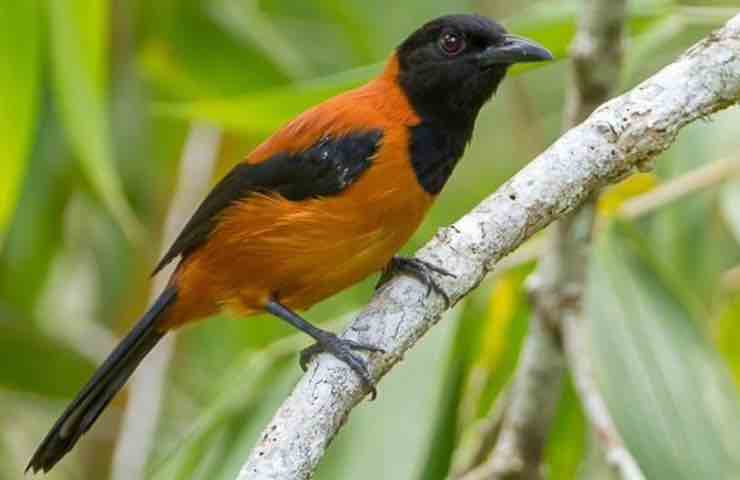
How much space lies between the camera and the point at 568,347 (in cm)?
383

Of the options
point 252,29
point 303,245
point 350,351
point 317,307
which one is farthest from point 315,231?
point 252,29

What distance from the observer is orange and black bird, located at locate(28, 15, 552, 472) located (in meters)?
3.82

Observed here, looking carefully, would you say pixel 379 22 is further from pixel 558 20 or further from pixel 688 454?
pixel 688 454

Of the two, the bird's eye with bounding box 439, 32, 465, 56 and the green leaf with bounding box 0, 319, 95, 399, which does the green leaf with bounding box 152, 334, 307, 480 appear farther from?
the green leaf with bounding box 0, 319, 95, 399

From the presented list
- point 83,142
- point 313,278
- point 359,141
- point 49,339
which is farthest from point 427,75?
point 49,339

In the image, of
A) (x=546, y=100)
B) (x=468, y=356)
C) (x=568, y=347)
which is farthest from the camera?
(x=546, y=100)

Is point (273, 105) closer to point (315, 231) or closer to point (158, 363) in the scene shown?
point (315, 231)

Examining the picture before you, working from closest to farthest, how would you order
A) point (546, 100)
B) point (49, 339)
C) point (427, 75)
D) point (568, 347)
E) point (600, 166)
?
point (600, 166), point (568, 347), point (427, 75), point (49, 339), point (546, 100)

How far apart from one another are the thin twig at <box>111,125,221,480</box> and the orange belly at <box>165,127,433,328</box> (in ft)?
2.62

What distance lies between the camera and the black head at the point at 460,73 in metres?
4.02

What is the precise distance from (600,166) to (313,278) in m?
1.00

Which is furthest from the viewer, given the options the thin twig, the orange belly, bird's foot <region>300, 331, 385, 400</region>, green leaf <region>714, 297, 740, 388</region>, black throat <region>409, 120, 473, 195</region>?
the thin twig

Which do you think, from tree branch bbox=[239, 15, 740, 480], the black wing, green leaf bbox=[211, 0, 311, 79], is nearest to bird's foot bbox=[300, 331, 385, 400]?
tree branch bbox=[239, 15, 740, 480]

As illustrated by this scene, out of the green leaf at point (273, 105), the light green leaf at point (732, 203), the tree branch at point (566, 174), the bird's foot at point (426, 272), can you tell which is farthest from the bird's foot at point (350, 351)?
the light green leaf at point (732, 203)
